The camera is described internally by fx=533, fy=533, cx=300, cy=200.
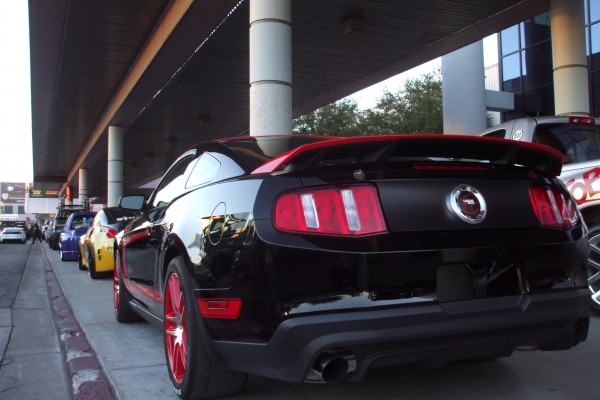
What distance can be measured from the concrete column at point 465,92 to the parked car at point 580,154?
872cm

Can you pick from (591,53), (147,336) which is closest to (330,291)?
(147,336)

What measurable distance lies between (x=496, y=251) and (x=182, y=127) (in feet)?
68.3

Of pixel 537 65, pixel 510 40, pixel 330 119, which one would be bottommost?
pixel 330 119

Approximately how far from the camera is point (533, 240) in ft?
8.82

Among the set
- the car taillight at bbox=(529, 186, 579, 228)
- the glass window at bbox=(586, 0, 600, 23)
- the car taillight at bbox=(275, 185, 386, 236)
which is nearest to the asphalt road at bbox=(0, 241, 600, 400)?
the car taillight at bbox=(275, 185, 386, 236)

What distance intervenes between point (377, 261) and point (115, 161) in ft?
68.7

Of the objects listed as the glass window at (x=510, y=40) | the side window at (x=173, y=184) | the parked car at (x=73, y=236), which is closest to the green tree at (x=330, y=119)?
the glass window at (x=510, y=40)

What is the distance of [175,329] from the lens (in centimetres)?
333

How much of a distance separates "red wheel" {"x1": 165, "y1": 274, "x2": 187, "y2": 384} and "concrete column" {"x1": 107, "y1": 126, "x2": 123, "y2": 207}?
18.4 meters

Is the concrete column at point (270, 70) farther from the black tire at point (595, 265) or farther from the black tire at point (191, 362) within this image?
the black tire at point (191, 362)

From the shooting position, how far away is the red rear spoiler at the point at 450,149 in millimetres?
2531

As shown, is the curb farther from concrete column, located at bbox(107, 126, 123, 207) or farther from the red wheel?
concrete column, located at bbox(107, 126, 123, 207)

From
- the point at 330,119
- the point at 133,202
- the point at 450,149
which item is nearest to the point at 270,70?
the point at 133,202

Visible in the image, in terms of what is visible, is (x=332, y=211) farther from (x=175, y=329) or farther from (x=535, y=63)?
(x=535, y=63)
